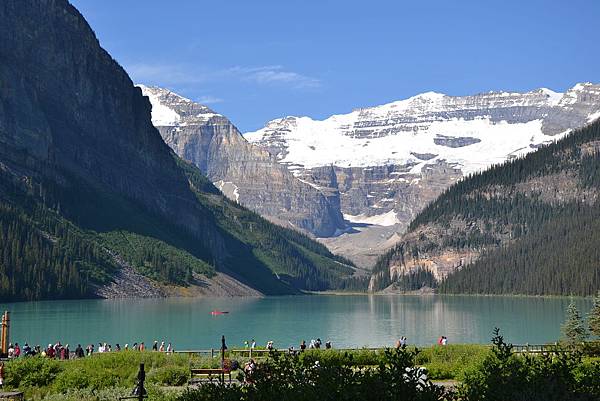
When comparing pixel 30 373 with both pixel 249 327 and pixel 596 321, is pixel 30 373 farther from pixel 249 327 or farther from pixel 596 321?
pixel 249 327

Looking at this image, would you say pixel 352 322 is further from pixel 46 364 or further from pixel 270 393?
pixel 270 393

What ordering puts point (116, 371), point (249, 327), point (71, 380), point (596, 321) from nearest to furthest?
point (71, 380)
point (116, 371)
point (596, 321)
point (249, 327)

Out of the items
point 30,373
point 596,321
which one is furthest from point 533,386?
point 596,321

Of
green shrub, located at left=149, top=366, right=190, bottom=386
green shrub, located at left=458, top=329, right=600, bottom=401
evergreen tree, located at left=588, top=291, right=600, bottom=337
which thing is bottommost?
green shrub, located at left=149, top=366, right=190, bottom=386

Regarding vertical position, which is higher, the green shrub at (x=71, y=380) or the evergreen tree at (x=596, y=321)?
the evergreen tree at (x=596, y=321)

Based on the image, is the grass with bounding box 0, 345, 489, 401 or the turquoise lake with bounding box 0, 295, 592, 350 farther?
the turquoise lake with bounding box 0, 295, 592, 350

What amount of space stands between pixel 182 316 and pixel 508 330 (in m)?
65.5

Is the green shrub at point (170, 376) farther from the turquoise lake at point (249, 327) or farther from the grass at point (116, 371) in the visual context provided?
the turquoise lake at point (249, 327)

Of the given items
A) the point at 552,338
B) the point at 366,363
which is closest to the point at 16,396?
the point at 366,363

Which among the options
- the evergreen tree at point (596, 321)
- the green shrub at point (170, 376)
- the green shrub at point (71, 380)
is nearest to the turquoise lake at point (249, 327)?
the evergreen tree at point (596, 321)

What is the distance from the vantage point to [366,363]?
6025 cm

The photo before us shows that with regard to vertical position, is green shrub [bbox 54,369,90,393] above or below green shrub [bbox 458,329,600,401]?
below

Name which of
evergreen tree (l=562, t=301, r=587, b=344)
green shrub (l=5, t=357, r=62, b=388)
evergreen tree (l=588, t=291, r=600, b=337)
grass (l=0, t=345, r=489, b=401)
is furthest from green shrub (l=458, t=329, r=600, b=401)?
evergreen tree (l=562, t=301, r=587, b=344)

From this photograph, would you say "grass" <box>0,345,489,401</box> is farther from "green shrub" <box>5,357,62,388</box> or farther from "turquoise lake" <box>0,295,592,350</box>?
"turquoise lake" <box>0,295,592,350</box>
